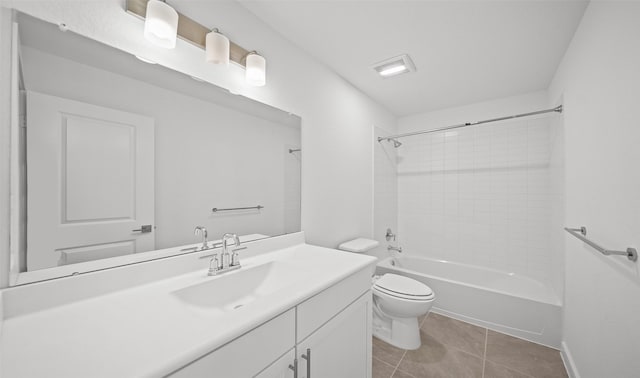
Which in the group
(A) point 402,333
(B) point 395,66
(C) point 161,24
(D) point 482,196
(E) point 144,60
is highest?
(B) point 395,66

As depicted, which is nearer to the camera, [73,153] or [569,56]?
[73,153]

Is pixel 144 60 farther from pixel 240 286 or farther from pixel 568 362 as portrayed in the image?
pixel 568 362

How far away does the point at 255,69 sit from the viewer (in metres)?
1.36

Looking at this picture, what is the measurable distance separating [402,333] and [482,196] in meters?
1.89

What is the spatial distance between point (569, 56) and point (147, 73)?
2.68m

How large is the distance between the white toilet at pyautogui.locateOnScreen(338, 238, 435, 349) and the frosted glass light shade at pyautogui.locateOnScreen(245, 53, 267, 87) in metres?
1.45

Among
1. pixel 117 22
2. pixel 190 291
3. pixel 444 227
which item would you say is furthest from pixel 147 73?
pixel 444 227

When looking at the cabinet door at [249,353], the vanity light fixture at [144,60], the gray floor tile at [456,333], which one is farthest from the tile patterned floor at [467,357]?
the vanity light fixture at [144,60]

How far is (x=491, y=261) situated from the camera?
2699mm

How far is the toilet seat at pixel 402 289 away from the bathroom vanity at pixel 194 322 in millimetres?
617

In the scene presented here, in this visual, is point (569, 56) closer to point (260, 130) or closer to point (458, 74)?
point (458, 74)

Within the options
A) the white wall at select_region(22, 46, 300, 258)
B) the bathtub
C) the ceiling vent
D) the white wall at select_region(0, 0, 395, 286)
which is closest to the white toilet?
the white wall at select_region(0, 0, 395, 286)

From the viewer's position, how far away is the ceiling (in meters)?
1.40

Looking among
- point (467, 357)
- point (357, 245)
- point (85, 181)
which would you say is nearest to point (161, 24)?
point (85, 181)
